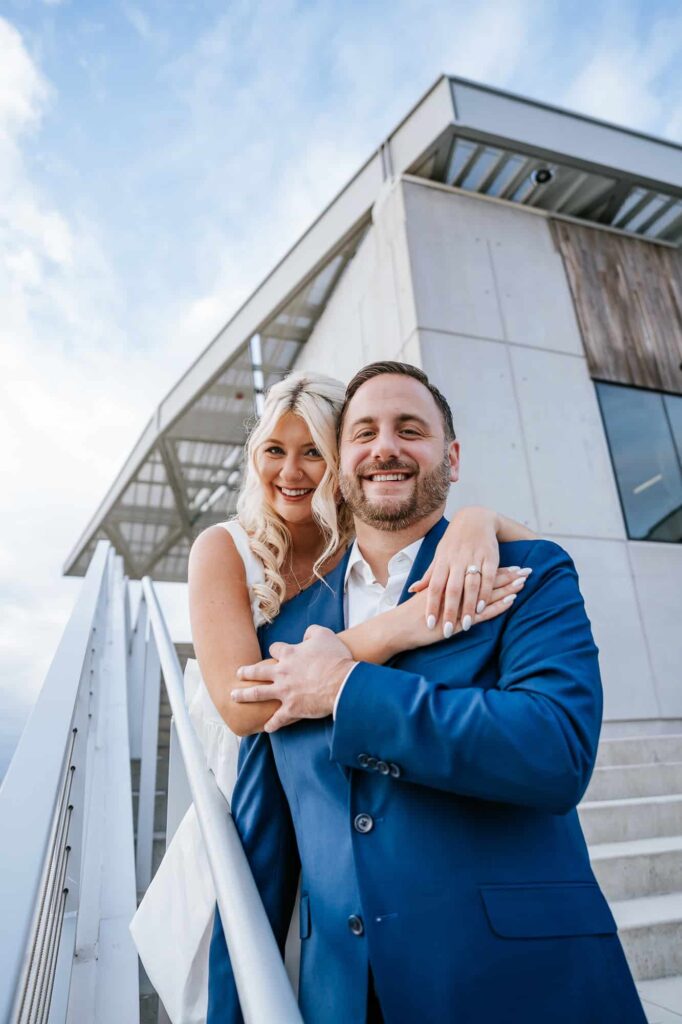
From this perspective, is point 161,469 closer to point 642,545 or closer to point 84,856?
point 642,545

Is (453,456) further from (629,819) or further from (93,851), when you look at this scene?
(629,819)

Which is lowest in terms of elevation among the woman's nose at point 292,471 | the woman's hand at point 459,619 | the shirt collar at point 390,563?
the woman's hand at point 459,619

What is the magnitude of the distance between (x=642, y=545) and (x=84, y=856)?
5064 mm

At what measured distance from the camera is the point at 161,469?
11.2 m

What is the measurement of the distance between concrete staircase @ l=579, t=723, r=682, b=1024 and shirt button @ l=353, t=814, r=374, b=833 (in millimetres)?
1723

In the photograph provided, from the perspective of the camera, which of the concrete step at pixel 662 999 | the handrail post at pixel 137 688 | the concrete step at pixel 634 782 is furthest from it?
the handrail post at pixel 137 688

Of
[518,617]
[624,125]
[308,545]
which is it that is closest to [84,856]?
[308,545]

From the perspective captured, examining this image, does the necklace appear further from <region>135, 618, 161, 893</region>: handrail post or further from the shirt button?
<region>135, 618, 161, 893</region>: handrail post

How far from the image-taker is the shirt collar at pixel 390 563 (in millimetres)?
1239

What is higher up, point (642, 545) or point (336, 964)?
point (642, 545)

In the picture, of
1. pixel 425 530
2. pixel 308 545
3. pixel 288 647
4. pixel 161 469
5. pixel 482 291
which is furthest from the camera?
pixel 161 469

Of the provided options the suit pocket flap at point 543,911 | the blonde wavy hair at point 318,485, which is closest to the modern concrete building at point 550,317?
the blonde wavy hair at point 318,485

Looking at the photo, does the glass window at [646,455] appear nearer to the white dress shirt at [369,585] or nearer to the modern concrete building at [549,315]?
the modern concrete building at [549,315]

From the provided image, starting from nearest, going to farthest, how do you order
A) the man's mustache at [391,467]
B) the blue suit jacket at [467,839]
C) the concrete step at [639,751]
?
the blue suit jacket at [467,839] → the man's mustache at [391,467] → the concrete step at [639,751]
